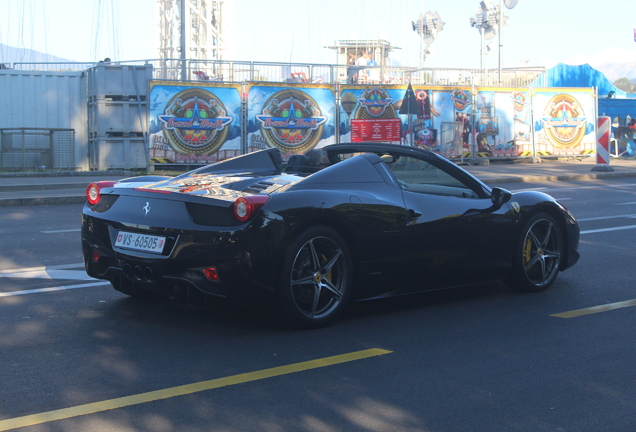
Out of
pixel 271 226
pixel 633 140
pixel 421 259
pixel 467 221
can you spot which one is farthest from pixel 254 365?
pixel 633 140

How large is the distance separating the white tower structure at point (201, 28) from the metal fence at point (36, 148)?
1442 inches

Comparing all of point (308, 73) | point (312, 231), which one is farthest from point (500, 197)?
point (308, 73)

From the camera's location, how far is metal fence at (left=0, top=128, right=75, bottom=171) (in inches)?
814

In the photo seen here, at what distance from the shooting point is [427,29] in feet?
171

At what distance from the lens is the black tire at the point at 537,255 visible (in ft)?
20.7

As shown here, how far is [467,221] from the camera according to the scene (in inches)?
231

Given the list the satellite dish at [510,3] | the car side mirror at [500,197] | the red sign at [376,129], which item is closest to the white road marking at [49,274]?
the car side mirror at [500,197]

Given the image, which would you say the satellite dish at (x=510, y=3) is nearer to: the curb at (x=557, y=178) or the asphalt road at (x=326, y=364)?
the curb at (x=557, y=178)

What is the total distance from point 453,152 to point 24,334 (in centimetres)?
2159

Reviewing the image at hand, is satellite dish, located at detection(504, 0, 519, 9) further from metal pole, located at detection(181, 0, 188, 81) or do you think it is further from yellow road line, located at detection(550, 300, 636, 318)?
yellow road line, located at detection(550, 300, 636, 318)

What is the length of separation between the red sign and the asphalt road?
17498 mm

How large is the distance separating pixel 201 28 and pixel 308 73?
128 feet

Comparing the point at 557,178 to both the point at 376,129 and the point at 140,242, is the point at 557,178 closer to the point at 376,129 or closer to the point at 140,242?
the point at 376,129

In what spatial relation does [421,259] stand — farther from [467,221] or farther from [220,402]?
[220,402]
